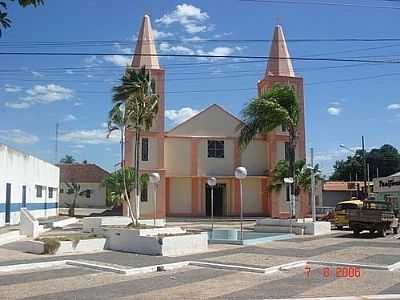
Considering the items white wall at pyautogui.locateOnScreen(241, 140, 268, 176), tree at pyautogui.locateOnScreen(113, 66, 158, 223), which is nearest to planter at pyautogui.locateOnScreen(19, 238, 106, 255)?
tree at pyautogui.locateOnScreen(113, 66, 158, 223)

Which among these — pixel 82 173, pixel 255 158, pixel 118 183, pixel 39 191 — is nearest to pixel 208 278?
pixel 118 183

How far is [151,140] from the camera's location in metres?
43.5

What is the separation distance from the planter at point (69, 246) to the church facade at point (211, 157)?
23.6m

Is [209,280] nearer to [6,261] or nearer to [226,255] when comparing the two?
[226,255]

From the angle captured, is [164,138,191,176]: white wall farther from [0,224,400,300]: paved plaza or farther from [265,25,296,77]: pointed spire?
[0,224,400,300]: paved plaza

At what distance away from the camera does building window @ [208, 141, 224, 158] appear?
47.0 meters

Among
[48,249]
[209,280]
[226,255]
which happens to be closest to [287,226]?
[226,255]

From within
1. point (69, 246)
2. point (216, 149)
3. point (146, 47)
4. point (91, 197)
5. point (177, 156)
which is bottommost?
point (69, 246)

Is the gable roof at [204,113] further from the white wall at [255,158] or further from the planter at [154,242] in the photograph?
the planter at [154,242]

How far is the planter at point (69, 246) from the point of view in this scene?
18031 millimetres

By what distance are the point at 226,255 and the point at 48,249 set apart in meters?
5.82

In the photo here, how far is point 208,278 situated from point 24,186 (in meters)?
23.0

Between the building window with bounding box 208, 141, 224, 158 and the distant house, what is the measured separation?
31.2m

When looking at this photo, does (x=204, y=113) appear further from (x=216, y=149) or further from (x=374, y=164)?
(x=374, y=164)
